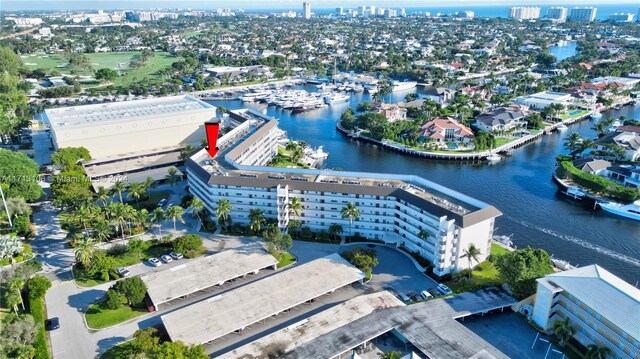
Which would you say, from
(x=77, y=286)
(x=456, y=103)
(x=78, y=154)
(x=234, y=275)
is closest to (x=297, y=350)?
(x=234, y=275)

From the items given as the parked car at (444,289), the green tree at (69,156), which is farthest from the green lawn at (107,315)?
the green tree at (69,156)

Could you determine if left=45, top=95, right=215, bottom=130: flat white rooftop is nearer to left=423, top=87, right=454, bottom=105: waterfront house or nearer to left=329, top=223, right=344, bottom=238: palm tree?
left=329, top=223, right=344, bottom=238: palm tree

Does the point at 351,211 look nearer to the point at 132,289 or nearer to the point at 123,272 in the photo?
the point at 132,289

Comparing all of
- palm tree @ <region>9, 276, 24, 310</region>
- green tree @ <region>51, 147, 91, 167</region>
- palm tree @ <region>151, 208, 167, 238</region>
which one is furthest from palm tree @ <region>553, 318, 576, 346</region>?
green tree @ <region>51, 147, 91, 167</region>

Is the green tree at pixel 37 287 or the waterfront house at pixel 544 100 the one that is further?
the waterfront house at pixel 544 100

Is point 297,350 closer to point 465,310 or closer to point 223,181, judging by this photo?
point 465,310

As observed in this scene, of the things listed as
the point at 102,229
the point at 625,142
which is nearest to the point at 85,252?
the point at 102,229

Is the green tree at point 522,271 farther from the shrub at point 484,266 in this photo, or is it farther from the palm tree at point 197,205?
the palm tree at point 197,205
